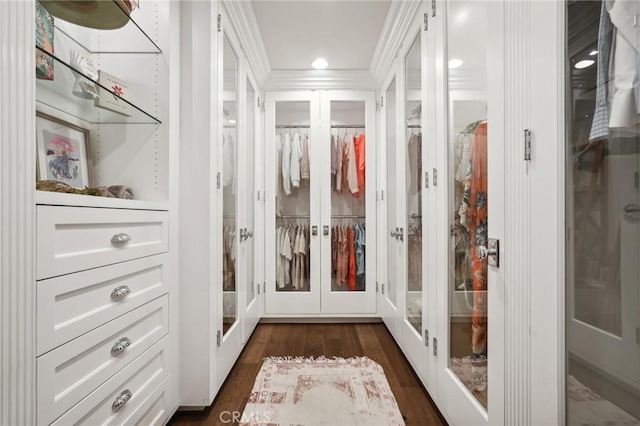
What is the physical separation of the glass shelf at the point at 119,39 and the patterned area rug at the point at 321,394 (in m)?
1.91

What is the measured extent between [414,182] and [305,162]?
4.34 ft

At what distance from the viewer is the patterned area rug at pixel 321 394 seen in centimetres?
157

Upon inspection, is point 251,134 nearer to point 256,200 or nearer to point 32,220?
point 256,200

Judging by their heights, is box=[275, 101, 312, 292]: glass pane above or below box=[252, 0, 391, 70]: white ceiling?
below

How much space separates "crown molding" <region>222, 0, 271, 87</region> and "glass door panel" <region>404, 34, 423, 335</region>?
1174 mm

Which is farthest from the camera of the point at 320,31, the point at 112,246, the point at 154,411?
the point at 320,31

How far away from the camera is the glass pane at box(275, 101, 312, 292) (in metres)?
3.07

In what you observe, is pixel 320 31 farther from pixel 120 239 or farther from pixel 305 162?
pixel 120 239

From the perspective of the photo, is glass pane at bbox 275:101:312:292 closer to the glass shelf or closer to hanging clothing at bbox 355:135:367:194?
hanging clothing at bbox 355:135:367:194

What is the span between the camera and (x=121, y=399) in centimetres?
115

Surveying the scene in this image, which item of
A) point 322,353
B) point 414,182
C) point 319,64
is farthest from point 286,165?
point 322,353

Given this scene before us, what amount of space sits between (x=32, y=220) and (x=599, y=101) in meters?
1.47

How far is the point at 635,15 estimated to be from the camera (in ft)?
2.16

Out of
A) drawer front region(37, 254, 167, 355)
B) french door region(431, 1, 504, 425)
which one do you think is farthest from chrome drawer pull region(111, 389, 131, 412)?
french door region(431, 1, 504, 425)
